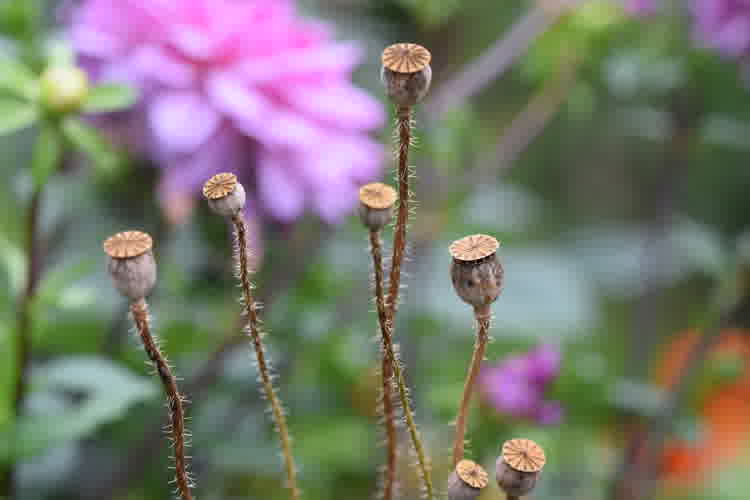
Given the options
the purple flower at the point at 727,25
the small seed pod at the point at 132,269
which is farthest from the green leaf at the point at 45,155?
the purple flower at the point at 727,25

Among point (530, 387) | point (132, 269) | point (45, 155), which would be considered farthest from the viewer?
point (530, 387)

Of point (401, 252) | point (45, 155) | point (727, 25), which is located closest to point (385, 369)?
point (401, 252)

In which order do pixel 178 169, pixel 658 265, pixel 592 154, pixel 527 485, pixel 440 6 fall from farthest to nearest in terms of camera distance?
pixel 592 154
pixel 658 265
pixel 440 6
pixel 178 169
pixel 527 485

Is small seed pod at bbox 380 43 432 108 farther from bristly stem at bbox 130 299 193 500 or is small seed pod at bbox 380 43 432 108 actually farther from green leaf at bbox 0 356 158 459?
green leaf at bbox 0 356 158 459

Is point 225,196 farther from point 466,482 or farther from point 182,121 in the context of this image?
point 182,121

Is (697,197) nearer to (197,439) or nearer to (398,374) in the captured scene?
(197,439)

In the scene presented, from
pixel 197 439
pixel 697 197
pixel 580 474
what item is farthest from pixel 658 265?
pixel 697 197
